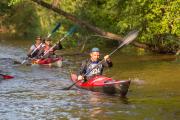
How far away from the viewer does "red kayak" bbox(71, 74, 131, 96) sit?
14578 mm

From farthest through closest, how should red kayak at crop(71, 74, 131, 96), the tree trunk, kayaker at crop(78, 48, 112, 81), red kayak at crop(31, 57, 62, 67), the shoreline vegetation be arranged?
the shoreline vegetation → red kayak at crop(31, 57, 62, 67) → the tree trunk → kayaker at crop(78, 48, 112, 81) → red kayak at crop(71, 74, 131, 96)

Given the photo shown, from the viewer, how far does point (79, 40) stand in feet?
102

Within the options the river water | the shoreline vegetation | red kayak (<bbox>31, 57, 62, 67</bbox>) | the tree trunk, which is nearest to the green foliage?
the shoreline vegetation

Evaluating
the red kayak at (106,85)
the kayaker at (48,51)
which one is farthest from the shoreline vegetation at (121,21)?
the red kayak at (106,85)

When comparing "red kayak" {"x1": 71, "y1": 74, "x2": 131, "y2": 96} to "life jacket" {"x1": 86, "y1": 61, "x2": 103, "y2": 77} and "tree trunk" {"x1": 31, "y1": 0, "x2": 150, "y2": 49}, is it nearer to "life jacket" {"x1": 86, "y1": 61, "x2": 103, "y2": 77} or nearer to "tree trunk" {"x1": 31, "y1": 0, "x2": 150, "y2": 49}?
"life jacket" {"x1": 86, "y1": 61, "x2": 103, "y2": 77}

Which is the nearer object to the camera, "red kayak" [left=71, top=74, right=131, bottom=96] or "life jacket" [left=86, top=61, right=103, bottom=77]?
"red kayak" [left=71, top=74, right=131, bottom=96]

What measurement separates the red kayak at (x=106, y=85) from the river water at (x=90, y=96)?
0.18 m

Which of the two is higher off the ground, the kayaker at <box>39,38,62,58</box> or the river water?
the kayaker at <box>39,38,62,58</box>

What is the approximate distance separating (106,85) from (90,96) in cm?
62

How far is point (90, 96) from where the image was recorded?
599 inches

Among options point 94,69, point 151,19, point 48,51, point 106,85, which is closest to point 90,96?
point 106,85

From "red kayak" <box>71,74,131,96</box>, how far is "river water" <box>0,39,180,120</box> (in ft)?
0.59

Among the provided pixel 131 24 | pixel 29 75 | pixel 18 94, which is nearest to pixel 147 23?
pixel 131 24

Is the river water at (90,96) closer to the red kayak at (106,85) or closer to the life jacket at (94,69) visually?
the red kayak at (106,85)
